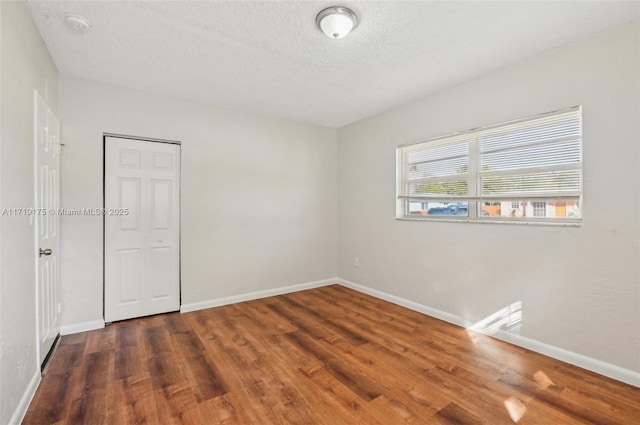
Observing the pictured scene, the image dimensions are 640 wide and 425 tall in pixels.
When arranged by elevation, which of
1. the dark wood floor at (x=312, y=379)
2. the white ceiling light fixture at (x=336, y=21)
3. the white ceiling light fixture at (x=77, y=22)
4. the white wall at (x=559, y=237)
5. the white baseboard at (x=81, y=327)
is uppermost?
the white ceiling light fixture at (x=77, y=22)

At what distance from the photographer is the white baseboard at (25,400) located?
66.5 inches

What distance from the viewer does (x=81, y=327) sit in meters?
3.02

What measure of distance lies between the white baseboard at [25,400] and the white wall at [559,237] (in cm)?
356

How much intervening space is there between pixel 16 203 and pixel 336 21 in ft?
7.71

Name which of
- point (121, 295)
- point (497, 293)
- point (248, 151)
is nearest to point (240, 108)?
point (248, 151)

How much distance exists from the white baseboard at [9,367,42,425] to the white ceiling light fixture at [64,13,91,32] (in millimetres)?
2540

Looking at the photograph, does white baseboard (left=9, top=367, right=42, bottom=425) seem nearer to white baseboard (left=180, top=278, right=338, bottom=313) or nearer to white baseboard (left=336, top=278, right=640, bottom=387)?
white baseboard (left=180, top=278, right=338, bottom=313)

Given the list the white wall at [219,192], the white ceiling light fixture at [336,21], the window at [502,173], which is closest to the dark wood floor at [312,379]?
the white wall at [219,192]

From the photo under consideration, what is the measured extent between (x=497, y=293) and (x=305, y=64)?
2.91 m

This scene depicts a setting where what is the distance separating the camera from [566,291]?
2.44m

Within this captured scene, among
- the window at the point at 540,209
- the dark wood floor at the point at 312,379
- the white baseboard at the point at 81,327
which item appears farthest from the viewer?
the white baseboard at the point at 81,327

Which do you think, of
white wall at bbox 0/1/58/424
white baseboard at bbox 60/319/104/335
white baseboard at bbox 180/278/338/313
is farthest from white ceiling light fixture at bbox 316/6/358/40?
white baseboard at bbox 60/319/104/335

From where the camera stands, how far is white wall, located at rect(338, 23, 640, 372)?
216 centimetres

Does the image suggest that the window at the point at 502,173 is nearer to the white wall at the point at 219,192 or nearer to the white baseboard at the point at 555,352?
the white baseboard at the point at 555,352
